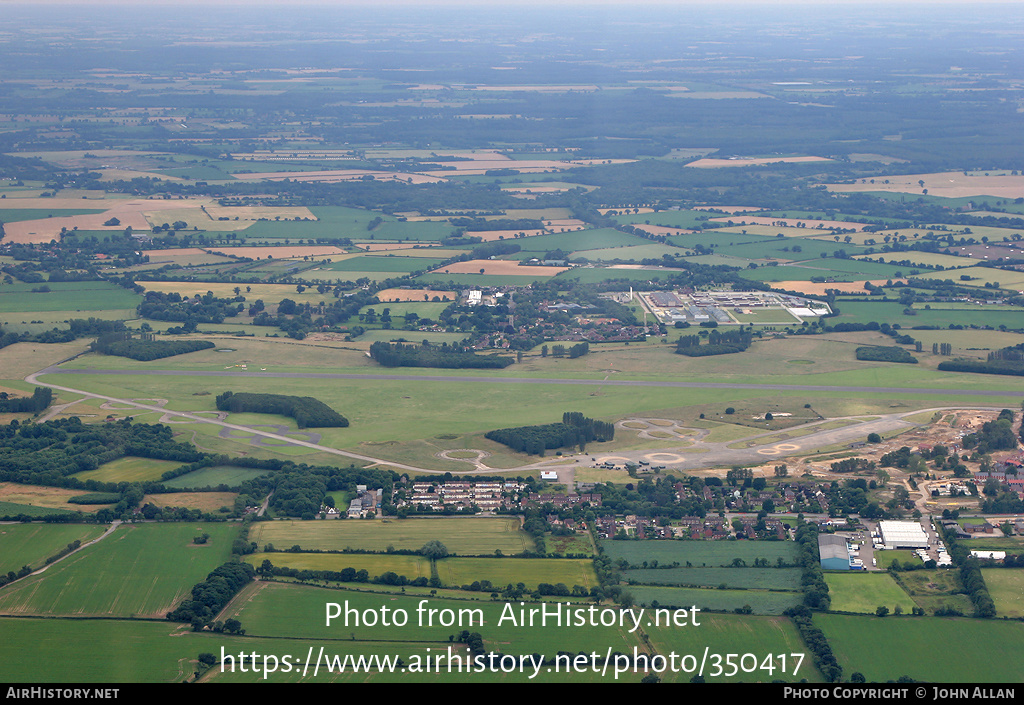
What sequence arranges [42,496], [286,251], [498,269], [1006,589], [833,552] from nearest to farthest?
[1006,589], [833,552], [42,496], [498,269], [286,251]

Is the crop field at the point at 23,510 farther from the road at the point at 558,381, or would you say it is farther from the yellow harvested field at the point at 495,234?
the yellow harvested field at the point at 495,234

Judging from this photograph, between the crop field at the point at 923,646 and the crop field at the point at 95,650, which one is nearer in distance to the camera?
the crop field at the point at 95,650

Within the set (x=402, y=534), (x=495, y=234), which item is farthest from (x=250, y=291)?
(x=402, y=534)

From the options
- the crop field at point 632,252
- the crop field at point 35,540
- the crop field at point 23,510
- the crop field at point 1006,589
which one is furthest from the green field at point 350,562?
the crop field at point 632,252

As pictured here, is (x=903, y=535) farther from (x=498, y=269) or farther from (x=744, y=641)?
(x=498, y=269)

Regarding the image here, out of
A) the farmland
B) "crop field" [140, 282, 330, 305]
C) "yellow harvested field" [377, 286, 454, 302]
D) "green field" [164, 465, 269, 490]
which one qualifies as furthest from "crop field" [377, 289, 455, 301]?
"green field" [164, 465, 269, 490]

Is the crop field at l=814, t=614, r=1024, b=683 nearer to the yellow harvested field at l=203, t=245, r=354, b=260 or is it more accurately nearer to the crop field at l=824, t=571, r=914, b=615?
the crop field at l=824, t=571, r=914, b=615
